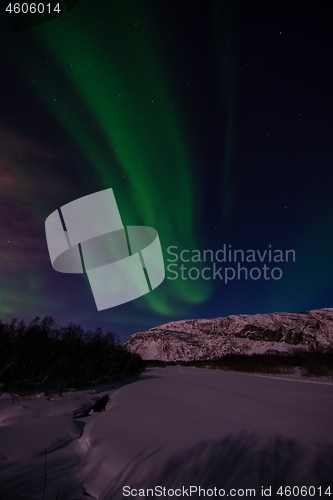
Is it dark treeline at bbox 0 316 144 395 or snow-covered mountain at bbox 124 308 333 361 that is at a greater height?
dark treeline at bbox 0 316 144 395

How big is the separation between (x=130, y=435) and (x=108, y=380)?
9.76 meters

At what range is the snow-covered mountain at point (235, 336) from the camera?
9925cm

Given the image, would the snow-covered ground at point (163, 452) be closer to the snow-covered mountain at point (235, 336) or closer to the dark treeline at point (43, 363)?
the dark treeline at point (43, 363)

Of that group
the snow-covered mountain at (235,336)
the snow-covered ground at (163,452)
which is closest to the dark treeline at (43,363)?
the snow-covered ground at (163,452)

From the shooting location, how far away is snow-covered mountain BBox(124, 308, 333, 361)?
99250 mm

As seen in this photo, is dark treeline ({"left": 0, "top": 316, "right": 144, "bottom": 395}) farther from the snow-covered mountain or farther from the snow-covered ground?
the snow-covered mountain

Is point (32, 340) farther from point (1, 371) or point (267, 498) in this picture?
point (267, 498)

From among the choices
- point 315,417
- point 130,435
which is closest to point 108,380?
point 130,435

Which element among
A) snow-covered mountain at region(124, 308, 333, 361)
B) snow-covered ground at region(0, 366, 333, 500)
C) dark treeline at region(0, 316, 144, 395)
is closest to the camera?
snow-covered ground at region(0, 366, 333, 500)

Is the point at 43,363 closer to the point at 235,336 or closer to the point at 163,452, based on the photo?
the point at 163,452

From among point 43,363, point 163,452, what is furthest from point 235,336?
point 163,452

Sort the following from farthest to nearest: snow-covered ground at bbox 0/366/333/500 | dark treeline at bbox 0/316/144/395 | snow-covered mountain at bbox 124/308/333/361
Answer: snow-covered mountain at bbox 124/308/333/361 → dark treeline at bbox 0/316/144/395 → snow-covered ground at bbox 0/366/333/500

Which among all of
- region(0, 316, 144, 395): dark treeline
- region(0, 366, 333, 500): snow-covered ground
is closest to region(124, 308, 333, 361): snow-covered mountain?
region(0, 316, 144, 395): dark treeline

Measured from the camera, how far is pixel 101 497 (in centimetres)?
198
